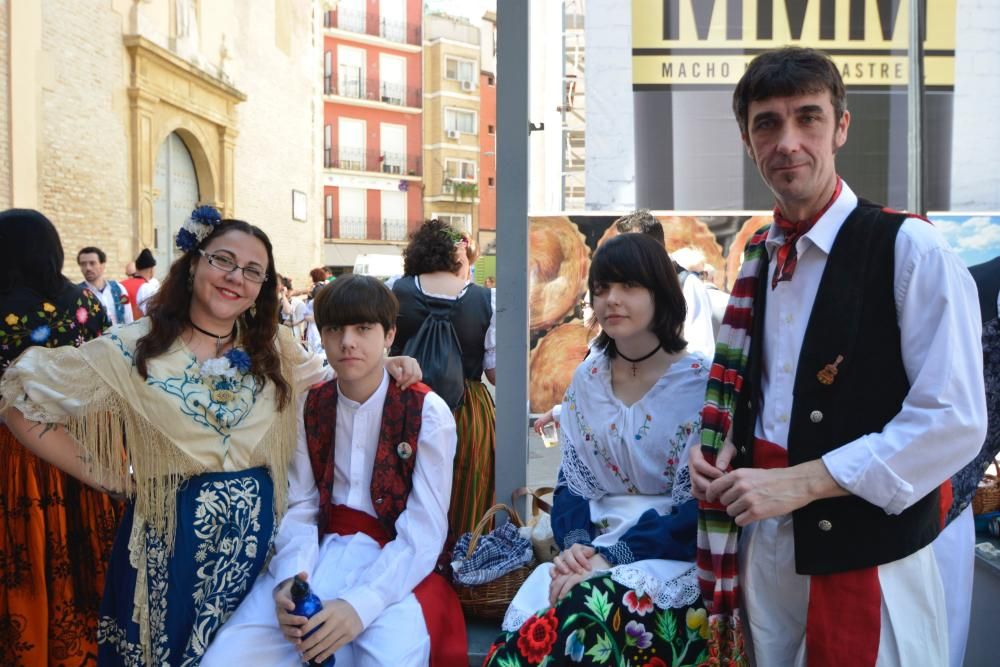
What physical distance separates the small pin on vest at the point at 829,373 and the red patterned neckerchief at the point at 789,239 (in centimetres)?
22

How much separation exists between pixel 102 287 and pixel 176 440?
7.44 metres

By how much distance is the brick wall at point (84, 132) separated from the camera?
1360 cm

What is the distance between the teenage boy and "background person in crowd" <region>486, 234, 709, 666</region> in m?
0.34

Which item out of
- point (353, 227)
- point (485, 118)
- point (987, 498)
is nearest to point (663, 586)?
point (987, 498)

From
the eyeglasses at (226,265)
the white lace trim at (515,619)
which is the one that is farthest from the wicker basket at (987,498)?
the eyeglasses at (226,265)

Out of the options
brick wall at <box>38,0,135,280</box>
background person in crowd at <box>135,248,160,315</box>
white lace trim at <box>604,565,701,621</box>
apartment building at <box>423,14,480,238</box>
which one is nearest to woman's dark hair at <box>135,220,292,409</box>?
white lace trim at <box>604,565,701,621</box>

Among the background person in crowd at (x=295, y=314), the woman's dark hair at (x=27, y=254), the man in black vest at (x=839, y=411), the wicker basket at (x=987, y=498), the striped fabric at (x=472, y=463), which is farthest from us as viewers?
the background person in crowd at (x=295, y=314)

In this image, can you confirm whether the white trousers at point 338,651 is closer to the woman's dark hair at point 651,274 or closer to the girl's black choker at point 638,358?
the girl's black choker at point 638,358

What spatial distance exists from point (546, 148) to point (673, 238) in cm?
213

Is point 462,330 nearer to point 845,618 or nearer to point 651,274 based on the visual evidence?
point 651,274

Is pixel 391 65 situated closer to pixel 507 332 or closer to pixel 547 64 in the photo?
pixel 547 64

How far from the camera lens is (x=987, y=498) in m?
2.81

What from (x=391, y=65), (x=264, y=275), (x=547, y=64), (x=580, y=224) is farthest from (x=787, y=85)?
(x=391, y=65)

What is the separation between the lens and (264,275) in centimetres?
246
